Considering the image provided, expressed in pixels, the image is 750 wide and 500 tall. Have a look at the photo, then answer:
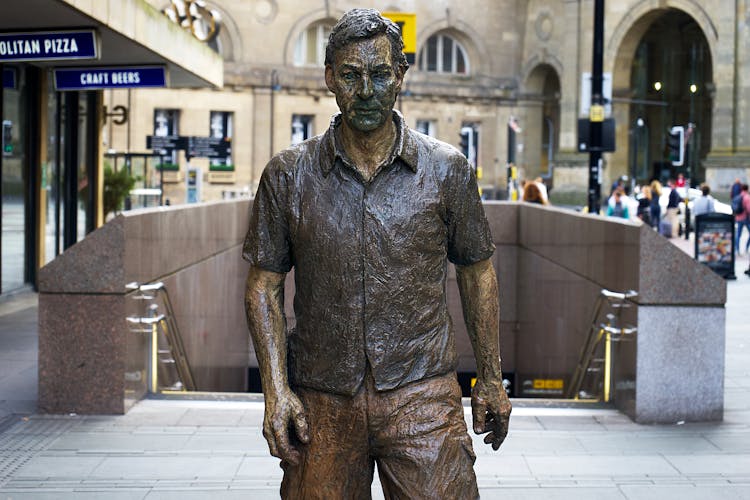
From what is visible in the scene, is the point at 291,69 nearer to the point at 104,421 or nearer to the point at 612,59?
the point at 612,59

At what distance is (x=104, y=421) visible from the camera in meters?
8.60

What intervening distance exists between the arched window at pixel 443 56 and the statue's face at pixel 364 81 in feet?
177

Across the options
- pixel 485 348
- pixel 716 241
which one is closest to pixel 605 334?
pixel 485 348

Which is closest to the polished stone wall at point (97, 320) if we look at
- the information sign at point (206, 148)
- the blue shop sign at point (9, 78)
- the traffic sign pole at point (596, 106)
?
the blue shop sign at point (9, 78)

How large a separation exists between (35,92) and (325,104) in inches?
1407

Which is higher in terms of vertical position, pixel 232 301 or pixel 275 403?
pixel 275 403

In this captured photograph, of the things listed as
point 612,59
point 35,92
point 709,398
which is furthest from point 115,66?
point 612,59

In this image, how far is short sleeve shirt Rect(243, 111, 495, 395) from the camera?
12.0ft

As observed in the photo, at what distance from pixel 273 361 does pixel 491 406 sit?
72 centimetres

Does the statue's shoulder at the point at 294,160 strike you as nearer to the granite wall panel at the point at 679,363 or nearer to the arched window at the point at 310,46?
the granite wall panel at the point at 679,363

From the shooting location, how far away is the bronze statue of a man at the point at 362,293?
3.65 m

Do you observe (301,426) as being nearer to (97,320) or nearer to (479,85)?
(97,320)

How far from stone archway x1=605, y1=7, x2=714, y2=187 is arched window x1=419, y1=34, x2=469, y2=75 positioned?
968 centimetres

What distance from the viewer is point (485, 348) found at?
→ 390 centimetres
